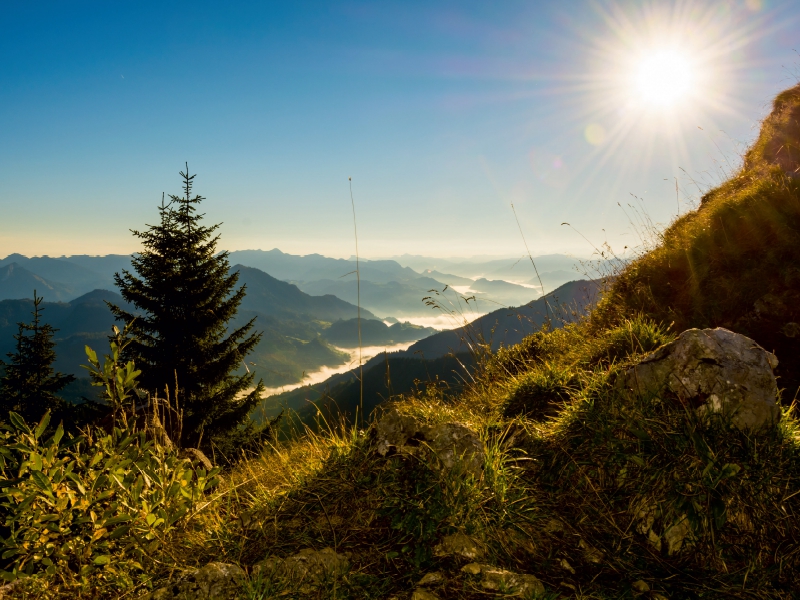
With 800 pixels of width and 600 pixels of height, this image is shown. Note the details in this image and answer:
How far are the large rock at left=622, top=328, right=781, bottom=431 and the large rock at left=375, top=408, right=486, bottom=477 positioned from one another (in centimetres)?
139

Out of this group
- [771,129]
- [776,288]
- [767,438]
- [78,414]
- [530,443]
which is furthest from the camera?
[78,414]

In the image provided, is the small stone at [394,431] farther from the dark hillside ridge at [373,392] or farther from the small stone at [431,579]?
the small stone at [431,579]

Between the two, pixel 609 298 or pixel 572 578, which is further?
pixel 609 298

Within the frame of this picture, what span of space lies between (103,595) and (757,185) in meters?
9.45

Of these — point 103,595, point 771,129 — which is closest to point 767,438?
point 103,595

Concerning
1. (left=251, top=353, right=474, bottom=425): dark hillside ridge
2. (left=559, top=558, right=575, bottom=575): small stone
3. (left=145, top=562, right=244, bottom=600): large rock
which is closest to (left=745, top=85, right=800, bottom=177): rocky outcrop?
(left=251, top=353, right=474, bottom=425): dark hillside ridge

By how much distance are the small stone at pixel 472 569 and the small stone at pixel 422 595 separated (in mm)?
215

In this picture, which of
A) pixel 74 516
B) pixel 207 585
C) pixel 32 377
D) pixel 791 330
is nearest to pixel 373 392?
→ pixel 791 330

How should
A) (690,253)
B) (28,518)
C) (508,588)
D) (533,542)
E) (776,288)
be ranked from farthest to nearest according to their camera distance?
(690,253) → (776,288) → (533,542) → (28,518) → (508,588)

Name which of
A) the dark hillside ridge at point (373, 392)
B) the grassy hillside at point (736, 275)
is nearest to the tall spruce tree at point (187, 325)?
the dark hillside ridge at point (373, 392)

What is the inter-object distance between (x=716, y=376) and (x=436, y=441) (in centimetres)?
214

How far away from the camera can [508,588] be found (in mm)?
1985

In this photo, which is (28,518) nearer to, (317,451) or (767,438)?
(317,451)

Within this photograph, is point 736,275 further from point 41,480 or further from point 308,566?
point 41,480
